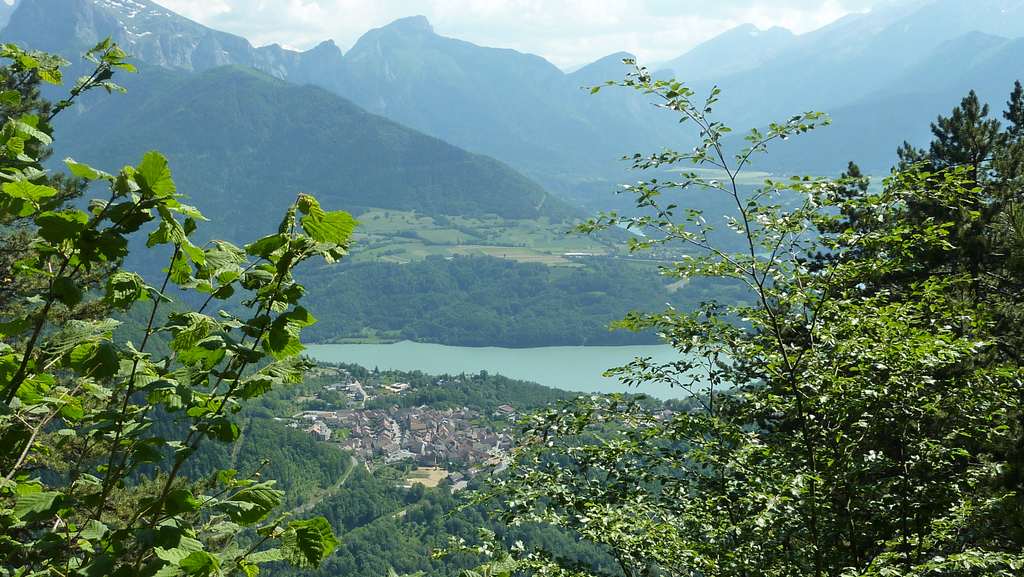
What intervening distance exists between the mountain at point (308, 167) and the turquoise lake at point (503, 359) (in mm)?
61451

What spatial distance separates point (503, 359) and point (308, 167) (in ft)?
403

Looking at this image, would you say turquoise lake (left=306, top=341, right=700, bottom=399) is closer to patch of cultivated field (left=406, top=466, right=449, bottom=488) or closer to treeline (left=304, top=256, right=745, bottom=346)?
treeline (left=304, top=256, right=745, bottom=346)

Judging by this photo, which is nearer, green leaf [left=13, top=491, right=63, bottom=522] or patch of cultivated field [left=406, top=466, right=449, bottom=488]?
green leaf [left=13, top=491, right=63, bottom=522]

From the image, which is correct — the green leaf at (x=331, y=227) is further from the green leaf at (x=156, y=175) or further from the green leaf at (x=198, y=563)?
the green leaf at (x=198, y=563)

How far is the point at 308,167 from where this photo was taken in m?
193

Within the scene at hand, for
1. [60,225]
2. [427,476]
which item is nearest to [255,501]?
[60,225]

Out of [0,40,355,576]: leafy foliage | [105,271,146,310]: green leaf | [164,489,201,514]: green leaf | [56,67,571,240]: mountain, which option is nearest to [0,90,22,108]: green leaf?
[0,40,355,576]: leafy foliage

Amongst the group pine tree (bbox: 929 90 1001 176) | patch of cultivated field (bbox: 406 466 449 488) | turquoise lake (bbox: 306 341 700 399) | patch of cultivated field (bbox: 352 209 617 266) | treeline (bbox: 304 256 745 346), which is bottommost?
patch of cultivated field (bbox: 406 466 449 488)

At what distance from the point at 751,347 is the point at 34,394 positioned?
131 inches

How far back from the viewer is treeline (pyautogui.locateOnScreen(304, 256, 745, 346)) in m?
99.6

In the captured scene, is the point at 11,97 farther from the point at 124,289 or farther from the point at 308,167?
the point at 308,167

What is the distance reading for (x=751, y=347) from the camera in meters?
4.04

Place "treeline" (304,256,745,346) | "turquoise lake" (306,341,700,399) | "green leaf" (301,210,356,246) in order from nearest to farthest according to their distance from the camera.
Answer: "green leaf" (301,210,356,246)
"turquoise lake" (306,341,700,399)
"treeline" (304,256,745,346)

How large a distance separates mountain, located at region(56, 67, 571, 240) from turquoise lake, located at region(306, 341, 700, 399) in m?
61.5
